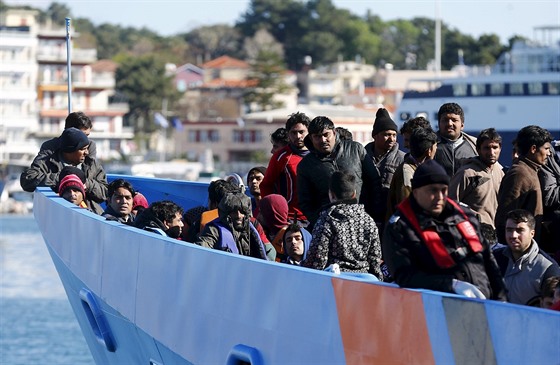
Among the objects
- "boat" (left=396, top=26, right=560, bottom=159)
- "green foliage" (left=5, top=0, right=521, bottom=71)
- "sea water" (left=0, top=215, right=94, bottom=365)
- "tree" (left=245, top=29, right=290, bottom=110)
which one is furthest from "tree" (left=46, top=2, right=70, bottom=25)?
"sea water" (left=0, top=215, right=94, bottom=365)

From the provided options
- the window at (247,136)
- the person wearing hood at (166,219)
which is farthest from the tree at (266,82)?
the person wearing hood at (166,219)

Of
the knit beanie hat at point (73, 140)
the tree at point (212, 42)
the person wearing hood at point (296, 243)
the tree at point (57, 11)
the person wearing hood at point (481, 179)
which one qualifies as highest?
the tree at point (57, 11)

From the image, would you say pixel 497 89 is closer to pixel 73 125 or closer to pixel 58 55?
pixel 58 55

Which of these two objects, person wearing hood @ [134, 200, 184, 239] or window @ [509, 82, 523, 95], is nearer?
person wearing hood @ [134, 200, 184, 239]

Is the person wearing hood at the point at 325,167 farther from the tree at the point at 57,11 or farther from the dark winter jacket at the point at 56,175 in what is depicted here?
the tree at the point at 57,11

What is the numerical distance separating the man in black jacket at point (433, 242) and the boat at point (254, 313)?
0.13 m

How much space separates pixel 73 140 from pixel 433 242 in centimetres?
585

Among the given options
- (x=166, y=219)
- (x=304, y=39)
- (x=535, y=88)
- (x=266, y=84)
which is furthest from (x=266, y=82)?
(x=166, y=219)

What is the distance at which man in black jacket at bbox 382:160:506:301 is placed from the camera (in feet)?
19.6

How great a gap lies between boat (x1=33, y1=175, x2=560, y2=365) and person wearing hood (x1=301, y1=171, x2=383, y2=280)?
398 mm

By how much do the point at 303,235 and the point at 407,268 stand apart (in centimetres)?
259

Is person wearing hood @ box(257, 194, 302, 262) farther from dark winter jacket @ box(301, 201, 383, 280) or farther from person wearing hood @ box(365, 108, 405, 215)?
dark winter jacket @ box(301, 201, 383, 280)

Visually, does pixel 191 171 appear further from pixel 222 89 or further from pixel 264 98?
pixel 222 89

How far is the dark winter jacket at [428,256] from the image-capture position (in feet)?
19.6
